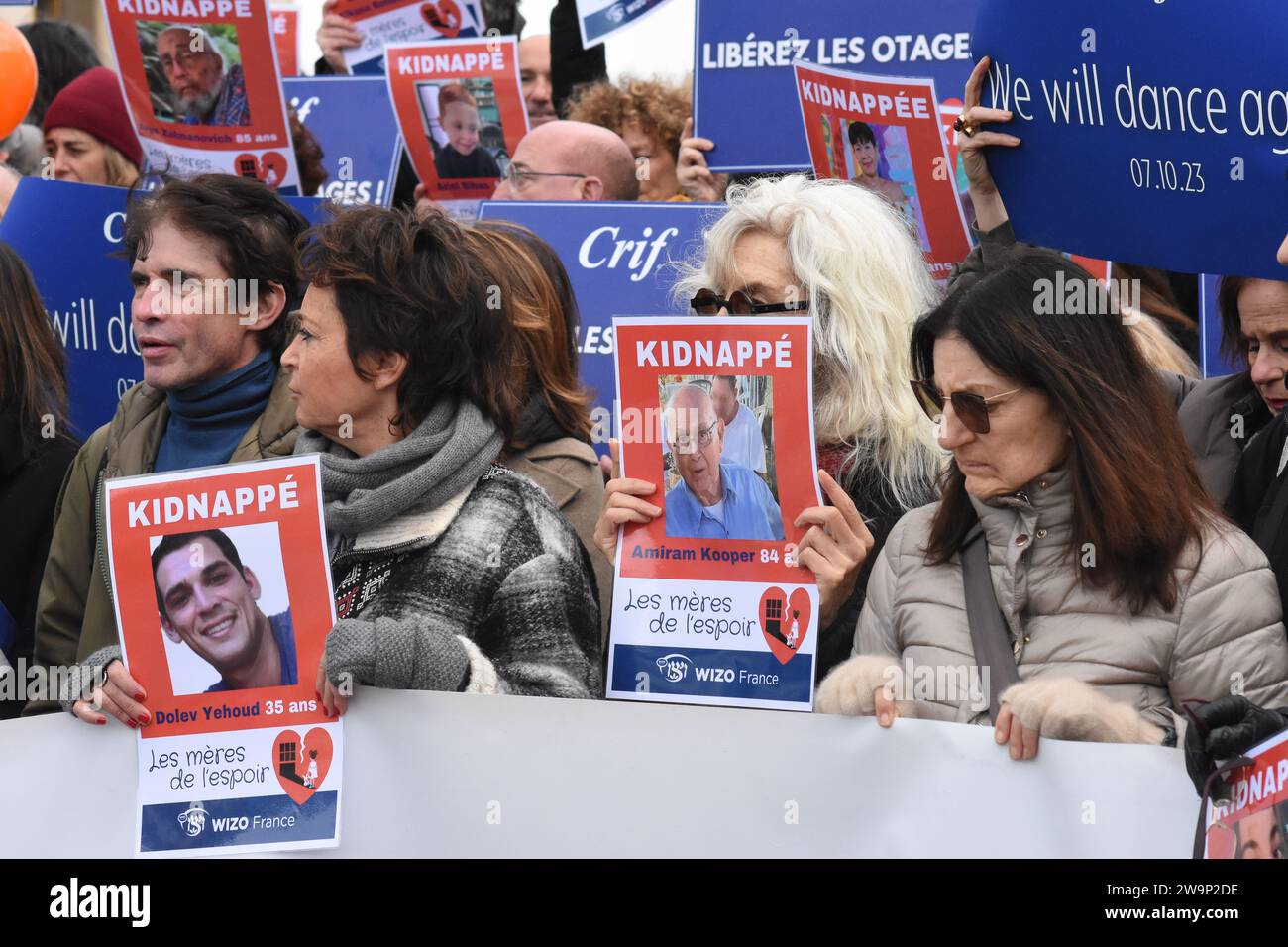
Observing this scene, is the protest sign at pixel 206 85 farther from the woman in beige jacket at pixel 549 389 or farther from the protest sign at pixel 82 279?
the woman in beige jacket at pixel 549 389

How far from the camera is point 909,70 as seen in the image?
17.4 ft

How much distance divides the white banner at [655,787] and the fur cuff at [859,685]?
0.03 meters

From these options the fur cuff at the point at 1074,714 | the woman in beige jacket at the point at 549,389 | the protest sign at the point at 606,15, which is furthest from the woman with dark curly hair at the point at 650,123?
the fur cuff at the point at 1074,714

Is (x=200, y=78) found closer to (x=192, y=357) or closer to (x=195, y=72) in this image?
(x=195, y=72)

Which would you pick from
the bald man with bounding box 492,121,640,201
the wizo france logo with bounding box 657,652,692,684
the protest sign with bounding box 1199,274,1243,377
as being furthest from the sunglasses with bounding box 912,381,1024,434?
the bald man with bounding box 492,121,640,201

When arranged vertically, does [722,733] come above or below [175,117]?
below

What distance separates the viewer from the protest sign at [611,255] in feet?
17.1

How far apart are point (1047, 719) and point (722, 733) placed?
1.90 ft

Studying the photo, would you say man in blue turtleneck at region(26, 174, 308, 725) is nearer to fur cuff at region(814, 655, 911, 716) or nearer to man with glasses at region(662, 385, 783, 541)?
man with glasses at region(662, 385, 783, 541)

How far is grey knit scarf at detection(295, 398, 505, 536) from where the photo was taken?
11.0 ft

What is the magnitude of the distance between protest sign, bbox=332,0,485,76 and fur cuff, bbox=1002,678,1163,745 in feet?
16.4
